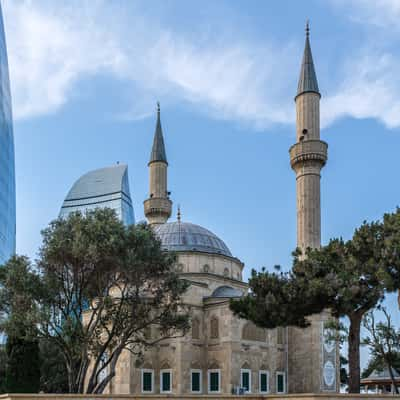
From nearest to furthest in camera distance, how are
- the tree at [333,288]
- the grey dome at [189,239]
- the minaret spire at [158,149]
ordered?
the tree at [333,288] < the grey dome at [189,239] < the minaret spire at [158,149]

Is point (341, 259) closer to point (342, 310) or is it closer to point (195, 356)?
point (342, 310)

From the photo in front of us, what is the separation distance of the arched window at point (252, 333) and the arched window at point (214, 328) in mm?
1592

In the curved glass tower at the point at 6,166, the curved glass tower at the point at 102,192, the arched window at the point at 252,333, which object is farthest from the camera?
the curved glass tower at the point at 102,192

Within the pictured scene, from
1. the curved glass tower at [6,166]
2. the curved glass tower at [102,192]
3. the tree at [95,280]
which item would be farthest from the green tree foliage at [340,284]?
the curved glass tower at [102,192]

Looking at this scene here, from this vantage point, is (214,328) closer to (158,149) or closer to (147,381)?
(147,381)

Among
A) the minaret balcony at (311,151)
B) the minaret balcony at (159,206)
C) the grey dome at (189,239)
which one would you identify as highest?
the minaret balcony at (311,151)

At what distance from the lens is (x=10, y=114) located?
71.6 m

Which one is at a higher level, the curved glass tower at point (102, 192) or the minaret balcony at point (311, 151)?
the curved glass tower at point (102, 192)

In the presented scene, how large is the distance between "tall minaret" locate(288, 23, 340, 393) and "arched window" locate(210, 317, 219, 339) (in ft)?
16.9

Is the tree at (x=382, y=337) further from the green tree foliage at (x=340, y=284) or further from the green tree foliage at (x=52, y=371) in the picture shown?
the green tree foliage at (x=52, y=371)

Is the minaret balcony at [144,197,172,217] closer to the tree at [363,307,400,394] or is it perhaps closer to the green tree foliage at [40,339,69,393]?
the green tree foliage at [40,339,69,393]

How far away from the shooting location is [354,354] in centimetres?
2067

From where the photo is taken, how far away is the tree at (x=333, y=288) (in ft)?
65.5

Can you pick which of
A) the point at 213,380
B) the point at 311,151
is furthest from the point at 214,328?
the point at 311,151
